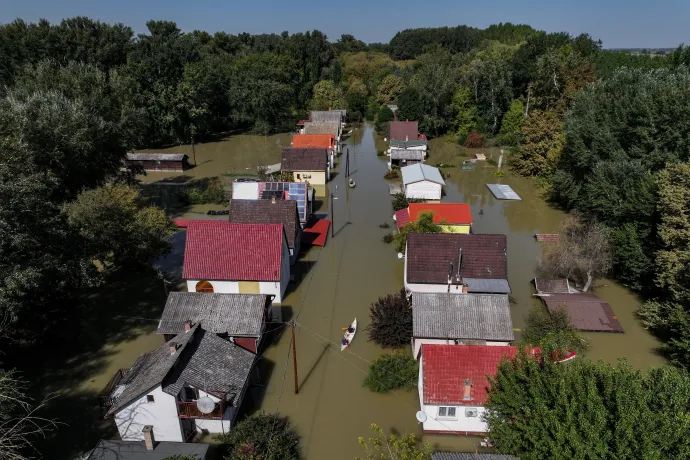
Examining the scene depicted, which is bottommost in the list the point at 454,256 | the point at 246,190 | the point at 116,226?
the point at 454,256

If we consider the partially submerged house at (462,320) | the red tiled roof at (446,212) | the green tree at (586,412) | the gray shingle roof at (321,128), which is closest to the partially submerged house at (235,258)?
the partially submerged house at (462,320)

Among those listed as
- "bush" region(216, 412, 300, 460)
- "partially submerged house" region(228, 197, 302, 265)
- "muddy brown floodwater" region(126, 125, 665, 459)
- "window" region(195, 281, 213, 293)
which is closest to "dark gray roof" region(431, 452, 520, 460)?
"muddy brown floodwater" region(126, 125, 665, 459)

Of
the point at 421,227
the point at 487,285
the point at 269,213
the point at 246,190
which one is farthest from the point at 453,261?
the point at 246,190

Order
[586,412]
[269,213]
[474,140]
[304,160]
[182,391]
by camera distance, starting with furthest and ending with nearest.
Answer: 1. [474,140]
2. [304,160]
3. [269,213]
4. [182,391]
5. [586,412]

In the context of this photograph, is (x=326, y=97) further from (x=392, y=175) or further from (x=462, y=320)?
(x=462, y=320)

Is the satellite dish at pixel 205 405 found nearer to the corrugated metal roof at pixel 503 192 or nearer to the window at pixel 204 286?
the window at pixel 204 286

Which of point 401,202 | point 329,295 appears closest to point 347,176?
point 401,202
